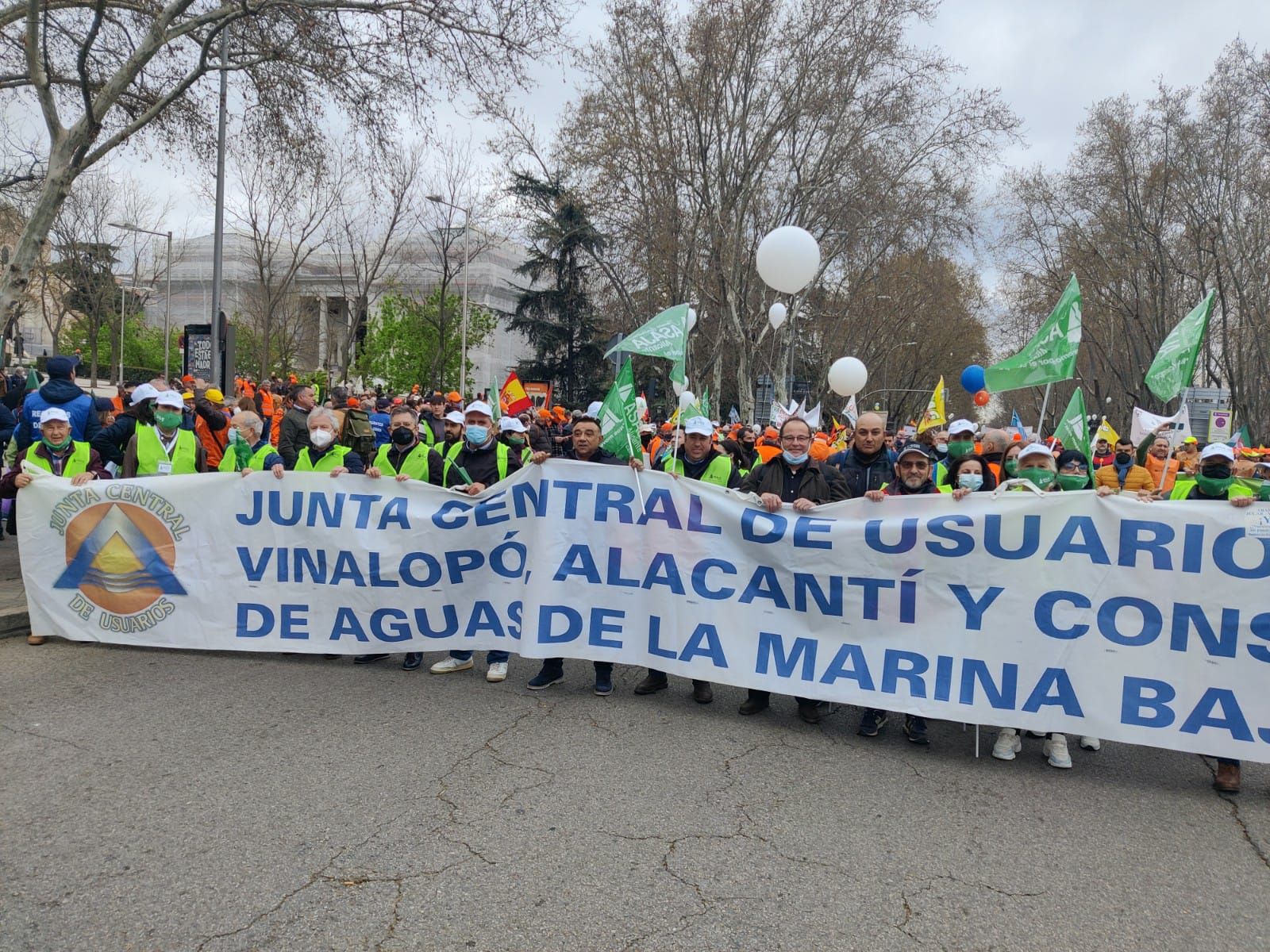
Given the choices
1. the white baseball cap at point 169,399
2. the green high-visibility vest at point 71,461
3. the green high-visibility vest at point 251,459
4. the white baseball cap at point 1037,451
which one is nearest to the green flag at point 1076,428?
the white baseball cap at point 1037,451

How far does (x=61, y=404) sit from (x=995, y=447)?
7826 mm

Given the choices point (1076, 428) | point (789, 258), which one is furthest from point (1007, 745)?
point (789, 258)

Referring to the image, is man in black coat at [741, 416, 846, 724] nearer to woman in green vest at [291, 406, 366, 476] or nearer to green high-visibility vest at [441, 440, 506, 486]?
green high-visibility vest at [441, 440, 506, 486]

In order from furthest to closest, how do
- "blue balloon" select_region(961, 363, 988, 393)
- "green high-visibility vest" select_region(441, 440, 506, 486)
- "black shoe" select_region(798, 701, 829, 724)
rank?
"blue balloon" select_region(961, 363, 988, 393)
"green high-visibility vest" select_region(441, 440, 506, 486)
"black shoe" select_region(798, 701, 829, 724)

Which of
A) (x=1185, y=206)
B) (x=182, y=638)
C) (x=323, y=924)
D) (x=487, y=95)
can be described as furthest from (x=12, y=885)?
(x=1185, y=206)

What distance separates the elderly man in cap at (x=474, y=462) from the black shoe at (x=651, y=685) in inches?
36.4

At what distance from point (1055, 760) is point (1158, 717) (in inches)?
21.0

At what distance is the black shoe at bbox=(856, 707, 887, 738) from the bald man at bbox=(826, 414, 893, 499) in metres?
1.53

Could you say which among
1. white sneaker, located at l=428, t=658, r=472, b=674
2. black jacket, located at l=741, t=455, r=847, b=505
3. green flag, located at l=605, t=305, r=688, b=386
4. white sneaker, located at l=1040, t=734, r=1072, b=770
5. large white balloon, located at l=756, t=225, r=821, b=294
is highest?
large white balloon, located at l=756, t=225, r=821, b=294

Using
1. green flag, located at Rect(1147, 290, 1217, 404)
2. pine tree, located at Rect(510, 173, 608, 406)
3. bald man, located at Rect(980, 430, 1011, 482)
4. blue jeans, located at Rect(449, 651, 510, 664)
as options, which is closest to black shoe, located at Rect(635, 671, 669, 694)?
blue jeans, located at Rect(449, 651, 510, 664)

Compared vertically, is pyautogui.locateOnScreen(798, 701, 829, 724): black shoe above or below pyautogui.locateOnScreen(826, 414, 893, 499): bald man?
below

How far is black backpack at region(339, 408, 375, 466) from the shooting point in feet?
26.0

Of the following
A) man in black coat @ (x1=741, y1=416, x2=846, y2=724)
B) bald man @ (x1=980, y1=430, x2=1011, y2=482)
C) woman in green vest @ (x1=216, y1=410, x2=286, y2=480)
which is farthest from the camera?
bald man @ (x1=980, y1=430, x2=1011, y2=482)

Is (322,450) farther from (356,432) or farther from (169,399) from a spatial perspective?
(356,432)
